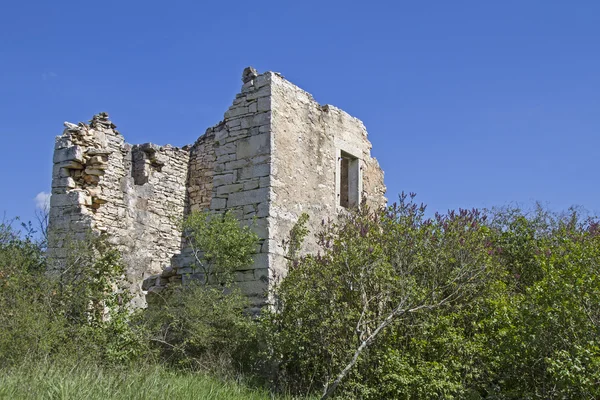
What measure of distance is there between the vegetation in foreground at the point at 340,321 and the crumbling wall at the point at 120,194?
149 cm

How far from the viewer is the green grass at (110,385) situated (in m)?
6.00

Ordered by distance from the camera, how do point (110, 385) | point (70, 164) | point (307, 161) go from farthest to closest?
point (70, 164) < point (307, 161) < point (110, 385)

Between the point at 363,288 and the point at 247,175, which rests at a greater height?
the point at 247,175

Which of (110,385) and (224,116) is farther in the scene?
(224,116)

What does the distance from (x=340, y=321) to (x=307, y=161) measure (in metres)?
3.21

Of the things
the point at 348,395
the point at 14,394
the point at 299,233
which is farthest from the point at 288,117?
the point at 14,394

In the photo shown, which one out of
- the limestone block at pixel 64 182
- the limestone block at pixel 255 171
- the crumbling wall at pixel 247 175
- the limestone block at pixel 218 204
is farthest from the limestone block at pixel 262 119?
the limestone block at pixel 64 182

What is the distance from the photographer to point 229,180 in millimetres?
9766

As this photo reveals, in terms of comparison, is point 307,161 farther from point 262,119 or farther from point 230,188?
point 230,188

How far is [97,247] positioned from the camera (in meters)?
9.66

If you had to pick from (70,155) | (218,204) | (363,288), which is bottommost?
(363,288)

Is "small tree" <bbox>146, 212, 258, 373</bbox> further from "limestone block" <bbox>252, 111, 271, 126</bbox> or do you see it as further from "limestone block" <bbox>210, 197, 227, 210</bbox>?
"limestone block" <bbox>252, 111, 271, 126</bbox>

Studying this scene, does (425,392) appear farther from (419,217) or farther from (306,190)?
(306,190)

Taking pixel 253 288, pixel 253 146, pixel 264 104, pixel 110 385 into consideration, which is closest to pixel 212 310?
pixel 253 288
